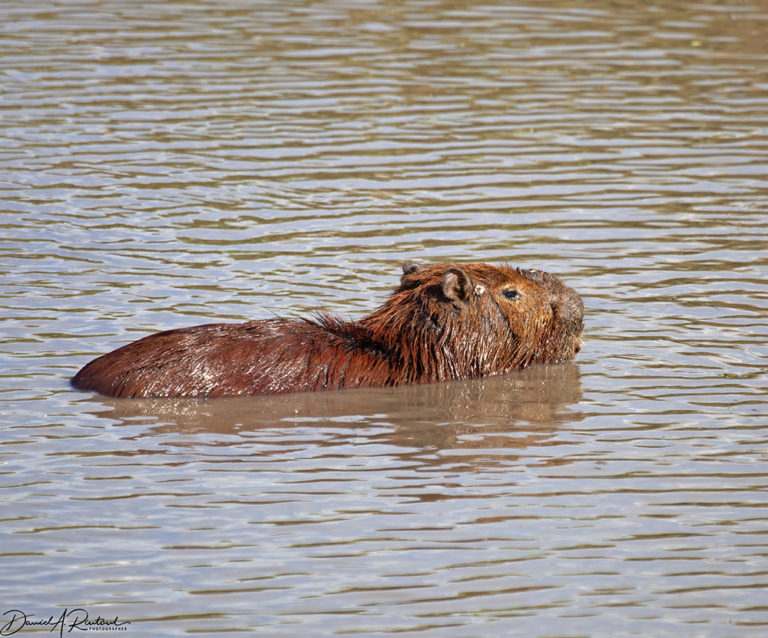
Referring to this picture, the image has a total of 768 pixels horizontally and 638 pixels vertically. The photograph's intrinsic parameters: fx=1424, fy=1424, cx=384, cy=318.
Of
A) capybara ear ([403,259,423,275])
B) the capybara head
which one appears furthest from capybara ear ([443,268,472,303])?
capybara ear ([403,259,423,275])

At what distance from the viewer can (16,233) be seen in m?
11.1

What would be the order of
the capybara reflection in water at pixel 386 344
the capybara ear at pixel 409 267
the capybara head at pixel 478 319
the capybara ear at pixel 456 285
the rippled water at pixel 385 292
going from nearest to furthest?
the rippled water at pixel 385 292 < the capybara reflection in water at pixel 386 344 < the capybara ear at pixel 456 285 < the capybara head at pixel 478 319 < the capybara ear at pixel 409 267

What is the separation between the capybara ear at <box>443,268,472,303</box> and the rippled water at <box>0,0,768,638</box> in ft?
1.80

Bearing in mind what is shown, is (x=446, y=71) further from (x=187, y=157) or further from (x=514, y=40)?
(x=187, y=157)

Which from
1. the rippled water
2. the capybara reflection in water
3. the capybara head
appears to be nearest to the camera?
the rippled water

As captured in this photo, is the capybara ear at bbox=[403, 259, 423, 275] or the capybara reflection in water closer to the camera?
the capybara reflection in water

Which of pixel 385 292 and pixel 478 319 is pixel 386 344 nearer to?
pixel 478 319

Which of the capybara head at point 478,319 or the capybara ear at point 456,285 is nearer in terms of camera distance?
the capybara ear at point 456,285

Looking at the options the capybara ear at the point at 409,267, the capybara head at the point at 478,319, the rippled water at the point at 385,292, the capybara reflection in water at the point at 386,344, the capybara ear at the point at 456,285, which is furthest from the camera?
the capybara ear at the point at 409,267

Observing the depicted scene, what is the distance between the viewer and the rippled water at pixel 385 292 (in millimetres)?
5660

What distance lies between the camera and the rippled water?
5.66 metres

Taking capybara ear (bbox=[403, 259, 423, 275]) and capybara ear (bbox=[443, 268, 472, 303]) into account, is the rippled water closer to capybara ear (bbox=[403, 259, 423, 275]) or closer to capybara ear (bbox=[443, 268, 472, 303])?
capybara ear (bbox=[443, 268, 472, 303])

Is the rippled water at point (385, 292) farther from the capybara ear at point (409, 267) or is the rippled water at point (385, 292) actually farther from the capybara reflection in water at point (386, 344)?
the capybara ear at point (409, 267)

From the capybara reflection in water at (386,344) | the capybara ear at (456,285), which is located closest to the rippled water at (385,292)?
the capybara reflection in water at (386,344)
